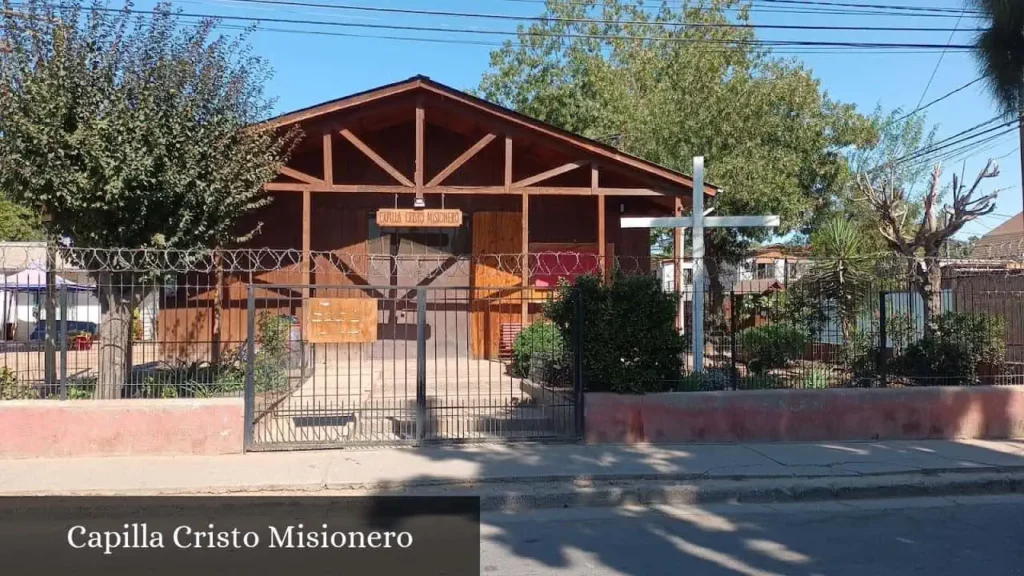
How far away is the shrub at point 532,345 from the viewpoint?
10.7 meters

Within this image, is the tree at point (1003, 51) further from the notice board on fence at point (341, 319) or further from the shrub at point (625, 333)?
the notice board on fence at point (341, 319)

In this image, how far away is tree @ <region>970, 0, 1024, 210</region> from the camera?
27.8 ft

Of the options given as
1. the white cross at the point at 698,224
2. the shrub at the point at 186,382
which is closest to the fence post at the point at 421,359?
the shrub at the point at 186,382

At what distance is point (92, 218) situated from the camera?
8.80 metres

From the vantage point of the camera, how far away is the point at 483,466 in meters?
7.71

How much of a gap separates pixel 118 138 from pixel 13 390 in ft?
10.8

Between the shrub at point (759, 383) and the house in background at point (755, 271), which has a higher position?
the house in background at point (755, 271)

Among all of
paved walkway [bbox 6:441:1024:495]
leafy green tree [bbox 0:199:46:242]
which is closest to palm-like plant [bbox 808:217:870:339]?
paved walkway [bbox 6:441:1024:495]

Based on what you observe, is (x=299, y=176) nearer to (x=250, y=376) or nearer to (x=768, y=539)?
(x=250, y=376)

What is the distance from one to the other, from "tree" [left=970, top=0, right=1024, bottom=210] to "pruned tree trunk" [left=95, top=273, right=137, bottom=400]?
10680mm

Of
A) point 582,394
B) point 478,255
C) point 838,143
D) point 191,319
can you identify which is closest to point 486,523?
point 582,394

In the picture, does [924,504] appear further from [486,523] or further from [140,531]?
[140,531]

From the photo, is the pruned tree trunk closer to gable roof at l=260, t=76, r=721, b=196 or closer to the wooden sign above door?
gable roof at l=260, t=76, r=721, b=196

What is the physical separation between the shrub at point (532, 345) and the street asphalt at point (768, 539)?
3971 mm
